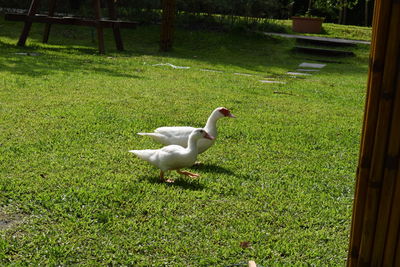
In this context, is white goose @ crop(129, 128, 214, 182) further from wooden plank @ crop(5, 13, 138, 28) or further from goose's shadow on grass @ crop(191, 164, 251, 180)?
wooden plank @ crop(5, 13, 138, 28)

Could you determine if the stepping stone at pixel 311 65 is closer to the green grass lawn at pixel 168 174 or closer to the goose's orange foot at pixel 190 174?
the green grass lawn at pixel 168 174

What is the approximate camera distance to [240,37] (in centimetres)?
1752

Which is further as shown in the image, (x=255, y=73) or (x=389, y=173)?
(x=255, y=73)

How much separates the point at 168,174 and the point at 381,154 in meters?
2.68

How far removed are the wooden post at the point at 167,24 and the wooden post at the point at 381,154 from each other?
1288 cm

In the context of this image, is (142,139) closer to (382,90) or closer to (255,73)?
(382,90)

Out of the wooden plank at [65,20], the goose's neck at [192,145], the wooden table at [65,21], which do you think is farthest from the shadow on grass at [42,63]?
the goose's neck at [192,145]

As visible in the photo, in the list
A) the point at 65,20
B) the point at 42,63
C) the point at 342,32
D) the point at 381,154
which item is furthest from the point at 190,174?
the point at 342,32

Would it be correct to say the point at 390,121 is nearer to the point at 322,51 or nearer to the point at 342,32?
the point at 322,51

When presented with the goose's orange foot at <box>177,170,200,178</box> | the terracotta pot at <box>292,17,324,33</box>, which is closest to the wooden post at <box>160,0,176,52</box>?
the terracotta pot at <box>292,17,324,33</box>

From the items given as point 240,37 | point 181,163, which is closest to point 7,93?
point 181,163

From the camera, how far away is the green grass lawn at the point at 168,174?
124 inches

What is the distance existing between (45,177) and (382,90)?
298 cm

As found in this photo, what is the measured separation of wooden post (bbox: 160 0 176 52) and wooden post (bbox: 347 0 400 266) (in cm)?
1288
